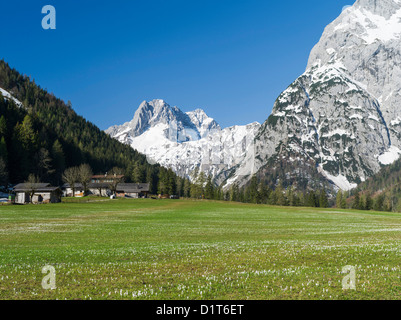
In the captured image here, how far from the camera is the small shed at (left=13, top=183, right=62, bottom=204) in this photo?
387ft

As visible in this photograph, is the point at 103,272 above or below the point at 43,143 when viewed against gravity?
below

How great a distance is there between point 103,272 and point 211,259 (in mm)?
7008

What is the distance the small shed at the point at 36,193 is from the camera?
118 m

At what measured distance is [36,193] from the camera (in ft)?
417

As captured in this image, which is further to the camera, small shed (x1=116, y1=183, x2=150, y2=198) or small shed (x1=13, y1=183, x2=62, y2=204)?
small shed (x1=116, y1=183, x2=150, y2=198)

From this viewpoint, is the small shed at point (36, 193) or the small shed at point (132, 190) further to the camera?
the small shed at point (132, 190)

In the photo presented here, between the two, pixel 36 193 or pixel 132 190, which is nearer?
pixel 36 193

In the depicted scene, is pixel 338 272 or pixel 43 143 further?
pixel 43 143

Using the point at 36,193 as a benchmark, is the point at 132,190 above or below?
below
